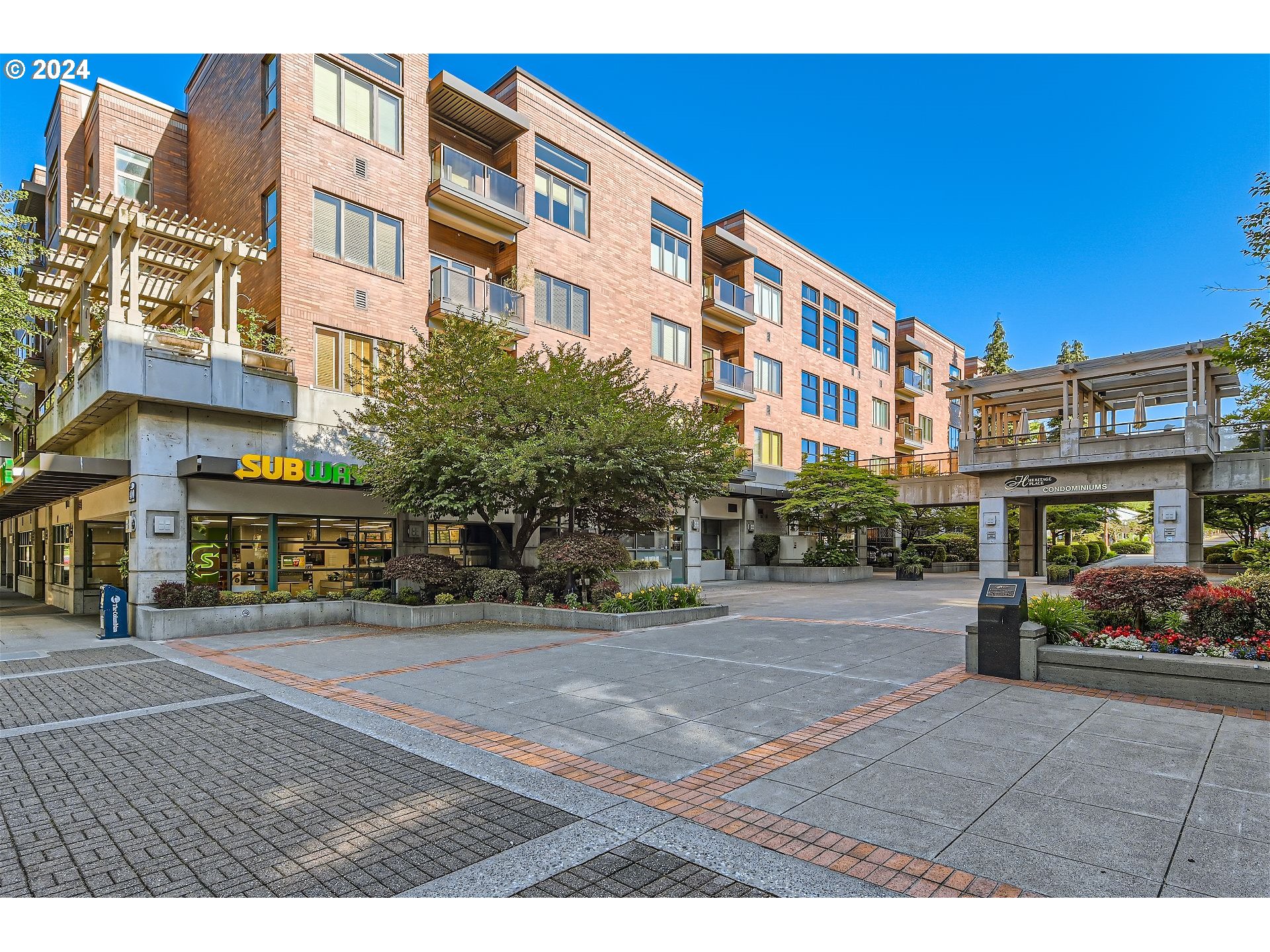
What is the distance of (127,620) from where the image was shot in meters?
15.3

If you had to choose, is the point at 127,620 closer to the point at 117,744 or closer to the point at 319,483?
the point at 319,483

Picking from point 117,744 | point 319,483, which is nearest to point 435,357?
point 319,483

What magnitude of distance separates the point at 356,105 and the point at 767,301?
23318mm

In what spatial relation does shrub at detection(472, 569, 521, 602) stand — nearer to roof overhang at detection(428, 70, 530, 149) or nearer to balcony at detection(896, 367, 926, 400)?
roof overhang at detection(428, 70, 530, 149)

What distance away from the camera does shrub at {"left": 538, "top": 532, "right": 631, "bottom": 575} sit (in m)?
16.0

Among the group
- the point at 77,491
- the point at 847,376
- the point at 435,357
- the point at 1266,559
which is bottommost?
the point at 1266,559

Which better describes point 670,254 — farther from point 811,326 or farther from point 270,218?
point 270,218

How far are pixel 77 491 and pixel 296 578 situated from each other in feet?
27.6

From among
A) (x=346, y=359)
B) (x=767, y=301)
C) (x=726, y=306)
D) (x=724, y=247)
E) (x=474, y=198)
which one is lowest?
(x=346, y=359)

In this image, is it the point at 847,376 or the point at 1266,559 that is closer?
the point at 1266,559

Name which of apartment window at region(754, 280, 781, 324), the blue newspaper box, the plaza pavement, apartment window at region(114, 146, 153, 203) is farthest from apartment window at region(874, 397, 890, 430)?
the blue newspaper box

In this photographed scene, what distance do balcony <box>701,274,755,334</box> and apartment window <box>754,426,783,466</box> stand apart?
530 centimetres

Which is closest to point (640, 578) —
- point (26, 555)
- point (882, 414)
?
point (26, 555)

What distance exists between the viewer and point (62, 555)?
24422 mm
